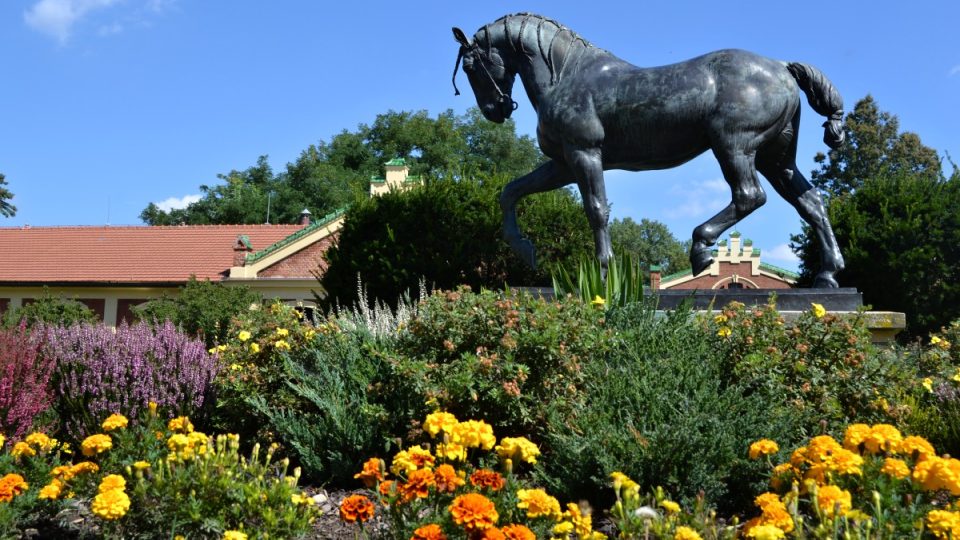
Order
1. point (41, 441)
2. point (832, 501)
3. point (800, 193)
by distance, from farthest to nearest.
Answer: point (800, 193), point (41, 441), point (832, 501)

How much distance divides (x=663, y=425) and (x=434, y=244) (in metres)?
9.37

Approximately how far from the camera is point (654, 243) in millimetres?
74125

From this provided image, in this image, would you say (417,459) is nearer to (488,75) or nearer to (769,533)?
(769,533)

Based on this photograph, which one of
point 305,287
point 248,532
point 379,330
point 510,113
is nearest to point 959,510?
point 248,532

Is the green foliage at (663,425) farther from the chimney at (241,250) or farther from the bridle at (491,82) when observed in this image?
the chimney at (241,250)

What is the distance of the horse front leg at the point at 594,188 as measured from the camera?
6.89m

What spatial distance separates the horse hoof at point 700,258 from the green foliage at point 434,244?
5.77 meters

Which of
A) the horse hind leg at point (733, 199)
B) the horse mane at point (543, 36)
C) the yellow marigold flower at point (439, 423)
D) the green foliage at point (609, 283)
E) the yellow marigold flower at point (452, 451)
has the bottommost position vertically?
the yellow marigold flower at point (452, 451)

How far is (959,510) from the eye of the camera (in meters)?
2.62

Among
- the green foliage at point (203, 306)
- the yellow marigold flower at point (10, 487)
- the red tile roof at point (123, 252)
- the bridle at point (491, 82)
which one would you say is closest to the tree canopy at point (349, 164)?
the red tile roof at point (123, 252)

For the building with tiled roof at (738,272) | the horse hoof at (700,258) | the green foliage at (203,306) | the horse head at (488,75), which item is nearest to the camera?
the horse hoof at (700,258)

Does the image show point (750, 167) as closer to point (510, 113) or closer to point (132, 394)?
point (510, 113)

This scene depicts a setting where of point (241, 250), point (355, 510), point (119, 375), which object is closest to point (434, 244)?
point (119, 375)

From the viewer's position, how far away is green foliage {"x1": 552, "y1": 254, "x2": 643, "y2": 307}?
6.26 meters
